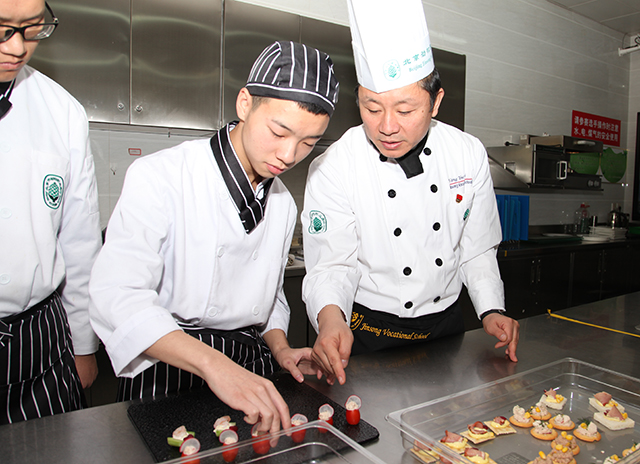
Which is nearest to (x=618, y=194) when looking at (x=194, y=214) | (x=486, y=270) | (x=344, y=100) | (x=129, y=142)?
(x=344, y=100)

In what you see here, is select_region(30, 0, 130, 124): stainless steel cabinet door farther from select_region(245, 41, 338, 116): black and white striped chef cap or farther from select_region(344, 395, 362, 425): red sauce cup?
select_region(344, 395, 362, 425): red sauce cup

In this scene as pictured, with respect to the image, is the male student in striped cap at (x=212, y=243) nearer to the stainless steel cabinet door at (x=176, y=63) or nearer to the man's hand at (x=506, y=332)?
the man's hand at (x=506, y=332)

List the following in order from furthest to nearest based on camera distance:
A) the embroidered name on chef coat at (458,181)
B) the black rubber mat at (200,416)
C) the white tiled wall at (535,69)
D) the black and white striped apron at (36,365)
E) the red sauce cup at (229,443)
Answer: the white tiled wall at (535,69)
the embroidered name on chef coat at (458,181)
the black and white striped apron at (36,365)
the black rubber mat at (200,416)
the red sauce cup at (229,443)

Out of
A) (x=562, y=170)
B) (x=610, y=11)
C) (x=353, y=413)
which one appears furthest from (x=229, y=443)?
(x=610, y=11)

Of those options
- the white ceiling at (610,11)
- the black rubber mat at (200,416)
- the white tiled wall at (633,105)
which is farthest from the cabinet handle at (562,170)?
the black rubber mat at (200,416)

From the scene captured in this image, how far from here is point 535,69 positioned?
4941 mm

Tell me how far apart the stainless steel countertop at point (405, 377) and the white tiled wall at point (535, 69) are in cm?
223

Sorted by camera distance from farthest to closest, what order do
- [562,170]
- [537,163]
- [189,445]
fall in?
[562,170] → [537,163] → [189,445]

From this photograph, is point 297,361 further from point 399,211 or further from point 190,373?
point 399,211

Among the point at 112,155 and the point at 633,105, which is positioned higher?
the point at 633,105

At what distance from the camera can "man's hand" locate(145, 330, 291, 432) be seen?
0.87m

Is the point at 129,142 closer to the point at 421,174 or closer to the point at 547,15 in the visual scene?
the point at 421,174

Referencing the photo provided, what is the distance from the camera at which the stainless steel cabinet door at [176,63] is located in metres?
2.57

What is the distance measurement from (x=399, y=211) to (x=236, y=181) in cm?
66
